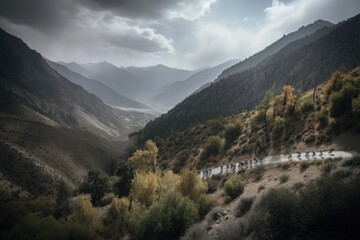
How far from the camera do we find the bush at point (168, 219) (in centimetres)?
2716

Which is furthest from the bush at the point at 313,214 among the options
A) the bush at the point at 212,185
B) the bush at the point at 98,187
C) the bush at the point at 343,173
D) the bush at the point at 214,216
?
the bush at the point at 98,187

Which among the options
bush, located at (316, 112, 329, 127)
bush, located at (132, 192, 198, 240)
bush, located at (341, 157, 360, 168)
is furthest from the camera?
bush, located at (316, 112, 329, 127)

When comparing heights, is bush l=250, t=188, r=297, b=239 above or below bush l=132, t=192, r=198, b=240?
above

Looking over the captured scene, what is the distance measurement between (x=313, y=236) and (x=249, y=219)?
460cm

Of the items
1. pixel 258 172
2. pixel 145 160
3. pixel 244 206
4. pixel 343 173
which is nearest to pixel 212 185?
pixel 258 172

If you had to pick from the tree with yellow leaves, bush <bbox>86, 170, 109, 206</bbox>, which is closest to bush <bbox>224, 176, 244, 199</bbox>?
the tree with yellow leaves

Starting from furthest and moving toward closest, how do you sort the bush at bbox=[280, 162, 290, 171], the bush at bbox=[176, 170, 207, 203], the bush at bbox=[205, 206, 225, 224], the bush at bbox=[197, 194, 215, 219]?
the bush at bbox=[280, 162, 290, 171], the bush at bbox=[176, 170, 207, 203], the bush at bbox=[197, 194, 215, 219], the bush at bbox=[205, 206, 225, 224]

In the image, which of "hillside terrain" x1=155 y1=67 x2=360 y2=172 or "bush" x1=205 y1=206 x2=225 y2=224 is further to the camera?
"hillside terrain" x1=155 y1=67 x2=360 y2=172

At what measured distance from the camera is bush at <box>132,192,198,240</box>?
27156mm

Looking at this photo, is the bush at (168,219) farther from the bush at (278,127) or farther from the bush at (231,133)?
the bush at (231,133)

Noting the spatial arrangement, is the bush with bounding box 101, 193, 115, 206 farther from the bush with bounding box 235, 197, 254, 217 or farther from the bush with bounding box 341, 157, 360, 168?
the bush with bounding box 341, 157, 360, 168

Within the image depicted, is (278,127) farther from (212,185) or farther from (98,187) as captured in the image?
(98,187)

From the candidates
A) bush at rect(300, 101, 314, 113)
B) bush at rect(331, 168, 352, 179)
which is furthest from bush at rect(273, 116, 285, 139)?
bush at rect(331, 168, 352, 179)

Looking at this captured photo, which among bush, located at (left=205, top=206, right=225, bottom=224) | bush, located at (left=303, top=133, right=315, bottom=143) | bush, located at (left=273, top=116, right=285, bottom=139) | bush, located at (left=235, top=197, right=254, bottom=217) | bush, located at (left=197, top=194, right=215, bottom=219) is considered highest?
bush, located at (left=273, top=116, right=285, bottom=139)
